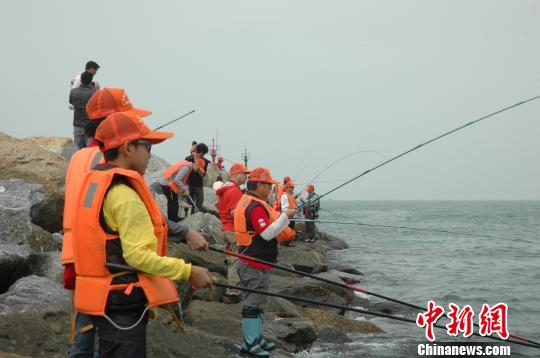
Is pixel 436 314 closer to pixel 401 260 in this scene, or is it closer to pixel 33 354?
pixel 33 354

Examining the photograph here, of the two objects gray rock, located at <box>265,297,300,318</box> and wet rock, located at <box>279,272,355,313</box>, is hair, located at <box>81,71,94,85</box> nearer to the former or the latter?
gray rock, located at <box>265,297,300,318</box>

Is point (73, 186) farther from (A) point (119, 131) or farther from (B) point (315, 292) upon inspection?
(B) point (315, 292)

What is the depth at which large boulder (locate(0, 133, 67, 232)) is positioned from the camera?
8.53 metres

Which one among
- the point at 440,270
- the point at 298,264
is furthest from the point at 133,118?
the point at 440,270

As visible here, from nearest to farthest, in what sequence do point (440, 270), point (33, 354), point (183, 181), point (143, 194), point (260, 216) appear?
point (143, 194)
point (33, 354)
point (260, 216)
point (183, 181)
point (440, 270)

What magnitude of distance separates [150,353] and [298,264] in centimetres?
1013

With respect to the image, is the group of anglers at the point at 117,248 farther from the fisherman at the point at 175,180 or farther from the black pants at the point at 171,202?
the black pants at the point at 171,202

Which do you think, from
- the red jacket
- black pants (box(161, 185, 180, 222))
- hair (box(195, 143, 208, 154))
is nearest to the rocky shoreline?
the red jacket

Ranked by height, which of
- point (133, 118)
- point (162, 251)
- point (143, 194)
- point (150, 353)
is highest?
point (133, 118)

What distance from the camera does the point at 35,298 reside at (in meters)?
4.84

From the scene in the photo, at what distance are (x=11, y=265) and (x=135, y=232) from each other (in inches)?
128

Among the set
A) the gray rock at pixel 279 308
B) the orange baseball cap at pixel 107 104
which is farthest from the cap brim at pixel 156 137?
the gray rock at pixel 279 308

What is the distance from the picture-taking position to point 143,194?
10.6ft

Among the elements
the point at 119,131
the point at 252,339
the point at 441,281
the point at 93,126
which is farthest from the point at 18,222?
the point at 441,281
